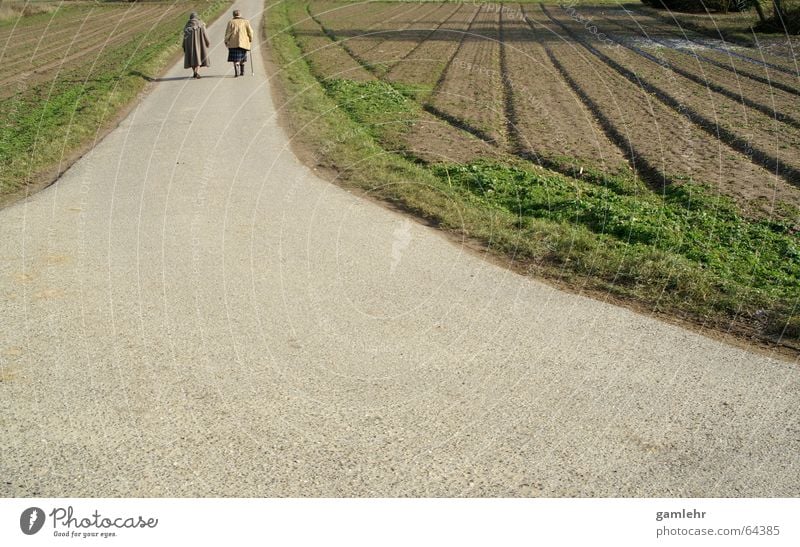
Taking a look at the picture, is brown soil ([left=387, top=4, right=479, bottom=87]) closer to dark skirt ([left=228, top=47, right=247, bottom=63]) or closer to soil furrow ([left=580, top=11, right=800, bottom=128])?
dark skirt ([left=228, top=47, right=247, bottom=63])

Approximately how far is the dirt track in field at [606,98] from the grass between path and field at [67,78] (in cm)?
555

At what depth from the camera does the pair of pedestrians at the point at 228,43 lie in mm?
18891

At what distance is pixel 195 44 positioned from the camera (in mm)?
19719

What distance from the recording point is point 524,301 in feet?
24.5

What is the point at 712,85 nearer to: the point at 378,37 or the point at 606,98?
the point at 606,98

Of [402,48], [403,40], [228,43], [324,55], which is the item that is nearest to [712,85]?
[402,48]

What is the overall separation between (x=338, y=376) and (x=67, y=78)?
791 inches

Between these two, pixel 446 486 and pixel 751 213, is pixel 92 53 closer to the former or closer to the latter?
pixel 751 213

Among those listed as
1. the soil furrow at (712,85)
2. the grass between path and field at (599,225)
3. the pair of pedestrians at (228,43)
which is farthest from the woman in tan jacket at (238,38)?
the soil furrow at (712,85)

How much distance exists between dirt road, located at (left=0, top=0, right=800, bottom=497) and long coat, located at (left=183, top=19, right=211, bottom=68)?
11.2 meters

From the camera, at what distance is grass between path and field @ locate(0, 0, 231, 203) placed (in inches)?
519

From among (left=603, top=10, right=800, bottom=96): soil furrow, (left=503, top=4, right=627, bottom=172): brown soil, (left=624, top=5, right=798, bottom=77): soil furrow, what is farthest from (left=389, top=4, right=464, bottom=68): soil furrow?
(left=624, top=5, right=798, bottom=77): soil furrow

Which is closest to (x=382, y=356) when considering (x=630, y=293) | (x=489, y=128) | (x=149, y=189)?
(x=630, y=293)

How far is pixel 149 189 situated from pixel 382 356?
5866 mm
